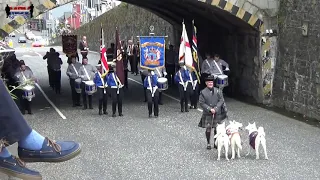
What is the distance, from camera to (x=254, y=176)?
855 cm

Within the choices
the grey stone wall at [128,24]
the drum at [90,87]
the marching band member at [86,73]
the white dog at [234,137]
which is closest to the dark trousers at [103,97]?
the drum at [90,87]

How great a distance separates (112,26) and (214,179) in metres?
35.6

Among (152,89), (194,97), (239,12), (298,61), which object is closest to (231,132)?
(152,89)

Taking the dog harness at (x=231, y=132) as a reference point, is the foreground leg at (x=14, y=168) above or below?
above

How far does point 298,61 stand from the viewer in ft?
48.7

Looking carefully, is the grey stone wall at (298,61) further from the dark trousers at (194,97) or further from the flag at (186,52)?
the flag at (186,52)

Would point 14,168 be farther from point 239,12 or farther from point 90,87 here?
point 239,12

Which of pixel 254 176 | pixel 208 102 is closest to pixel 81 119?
pixel 208 102

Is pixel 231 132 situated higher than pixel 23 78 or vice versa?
pixel 23 78

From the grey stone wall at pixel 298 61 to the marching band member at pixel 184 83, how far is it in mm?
2947

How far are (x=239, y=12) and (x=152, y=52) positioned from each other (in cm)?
309

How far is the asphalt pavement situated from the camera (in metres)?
8.84

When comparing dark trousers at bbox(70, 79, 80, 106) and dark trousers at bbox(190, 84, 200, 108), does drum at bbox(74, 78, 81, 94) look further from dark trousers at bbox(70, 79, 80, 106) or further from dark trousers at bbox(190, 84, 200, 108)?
dark trousers at bbox(190, 84, 200, 108)

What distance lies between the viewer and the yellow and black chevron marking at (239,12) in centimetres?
1579
